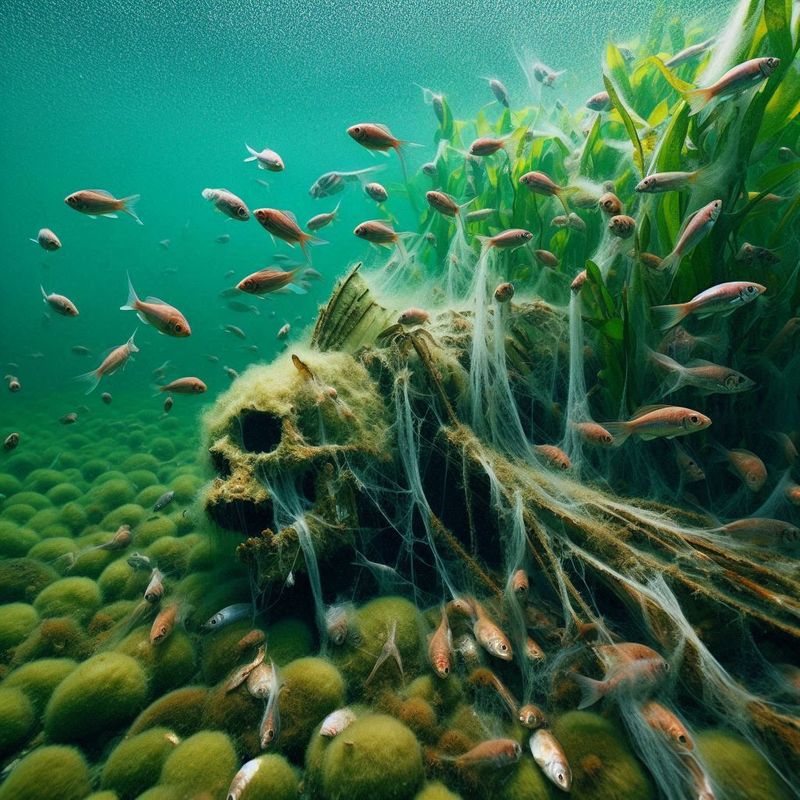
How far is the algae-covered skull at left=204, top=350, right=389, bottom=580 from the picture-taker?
2883mm

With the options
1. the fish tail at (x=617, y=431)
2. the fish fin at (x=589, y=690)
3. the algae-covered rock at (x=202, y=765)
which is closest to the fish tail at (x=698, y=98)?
the fish tail at (x=617, y=431)

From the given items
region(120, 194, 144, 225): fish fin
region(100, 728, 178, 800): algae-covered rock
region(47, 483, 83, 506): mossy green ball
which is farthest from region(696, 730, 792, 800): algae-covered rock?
region(47, 483, 83, 506): mossy green ball

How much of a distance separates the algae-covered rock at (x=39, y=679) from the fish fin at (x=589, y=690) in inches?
135

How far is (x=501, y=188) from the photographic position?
7332 millimetres

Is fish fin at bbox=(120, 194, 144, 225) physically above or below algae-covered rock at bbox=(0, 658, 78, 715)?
above

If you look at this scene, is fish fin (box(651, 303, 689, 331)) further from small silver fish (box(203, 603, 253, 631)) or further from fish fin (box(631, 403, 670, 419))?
small silver fish (box(203, 603, 253, 631))

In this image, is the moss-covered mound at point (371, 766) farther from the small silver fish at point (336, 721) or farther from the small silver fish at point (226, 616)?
the small silver fish at point (226, 616)

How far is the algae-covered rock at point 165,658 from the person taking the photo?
263 centimetres

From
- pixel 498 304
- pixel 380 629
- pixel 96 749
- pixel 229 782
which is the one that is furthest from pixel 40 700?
pixel 498 304

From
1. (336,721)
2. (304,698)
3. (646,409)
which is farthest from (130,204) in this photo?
(646,409)

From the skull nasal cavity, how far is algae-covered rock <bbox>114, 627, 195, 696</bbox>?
57.6 inches

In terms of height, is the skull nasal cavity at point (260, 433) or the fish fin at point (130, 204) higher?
the fish fin at point (130, 204)

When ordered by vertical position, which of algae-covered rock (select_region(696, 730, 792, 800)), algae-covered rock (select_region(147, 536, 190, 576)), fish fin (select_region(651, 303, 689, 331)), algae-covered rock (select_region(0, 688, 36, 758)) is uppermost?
fish fin (select_region(651, 303, 689, 331))

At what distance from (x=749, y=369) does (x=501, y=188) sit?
5415mm
